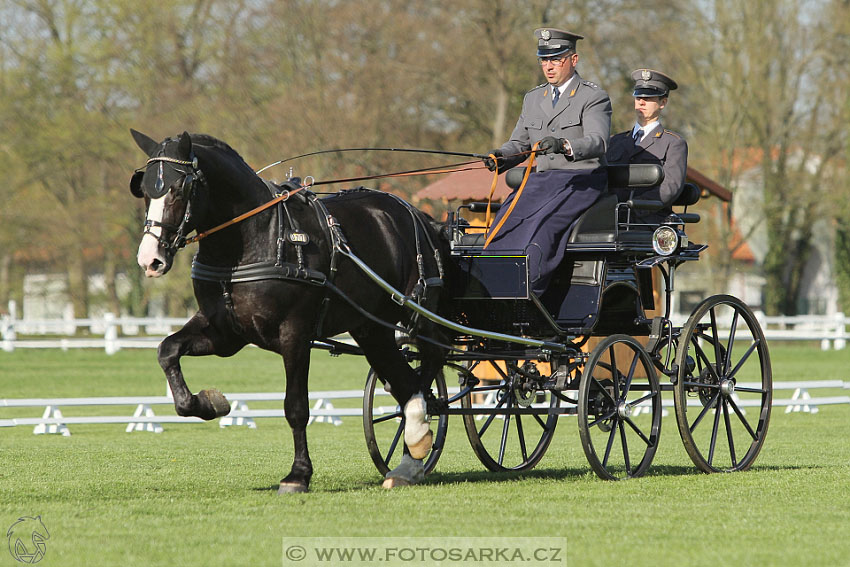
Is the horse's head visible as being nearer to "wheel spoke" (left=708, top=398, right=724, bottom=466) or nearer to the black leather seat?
the black leather seat

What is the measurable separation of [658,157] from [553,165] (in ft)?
2.78

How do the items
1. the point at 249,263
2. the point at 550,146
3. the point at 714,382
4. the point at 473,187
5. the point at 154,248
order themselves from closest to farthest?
the point at 154,248, the point at 249,263, the point at 550,146, the point at 714,382, the point at 473,187

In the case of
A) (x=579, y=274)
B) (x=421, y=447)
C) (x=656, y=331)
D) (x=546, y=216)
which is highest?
(x=546, y=216)

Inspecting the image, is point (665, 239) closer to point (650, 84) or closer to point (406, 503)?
point (650, 84)

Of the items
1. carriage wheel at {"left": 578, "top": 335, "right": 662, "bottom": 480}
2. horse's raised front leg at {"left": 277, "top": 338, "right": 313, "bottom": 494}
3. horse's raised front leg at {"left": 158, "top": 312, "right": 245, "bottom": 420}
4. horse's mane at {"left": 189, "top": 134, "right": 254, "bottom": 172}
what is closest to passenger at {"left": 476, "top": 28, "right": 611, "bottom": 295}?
carriage wheel at {"left": 578, "top": 335, "right": 662, "bottom": 480}

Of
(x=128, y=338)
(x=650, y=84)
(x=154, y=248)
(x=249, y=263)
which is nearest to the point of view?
(x=154, y=248)

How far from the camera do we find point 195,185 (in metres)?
7.07

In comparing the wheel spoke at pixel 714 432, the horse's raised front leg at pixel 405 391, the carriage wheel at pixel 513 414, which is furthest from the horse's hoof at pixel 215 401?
the wheel spoke at pixel 714 432

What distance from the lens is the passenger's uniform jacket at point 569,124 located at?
27.5 feet

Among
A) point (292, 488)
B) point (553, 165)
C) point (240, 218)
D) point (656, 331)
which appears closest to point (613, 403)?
point (656, 331)

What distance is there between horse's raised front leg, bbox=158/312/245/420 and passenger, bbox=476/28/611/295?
1.99 m

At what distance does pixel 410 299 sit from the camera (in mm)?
7992

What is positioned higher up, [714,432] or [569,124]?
[569,124]

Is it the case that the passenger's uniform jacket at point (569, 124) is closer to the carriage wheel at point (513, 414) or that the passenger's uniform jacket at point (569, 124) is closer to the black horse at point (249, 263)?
the carriage wheel at point (513, 414)
